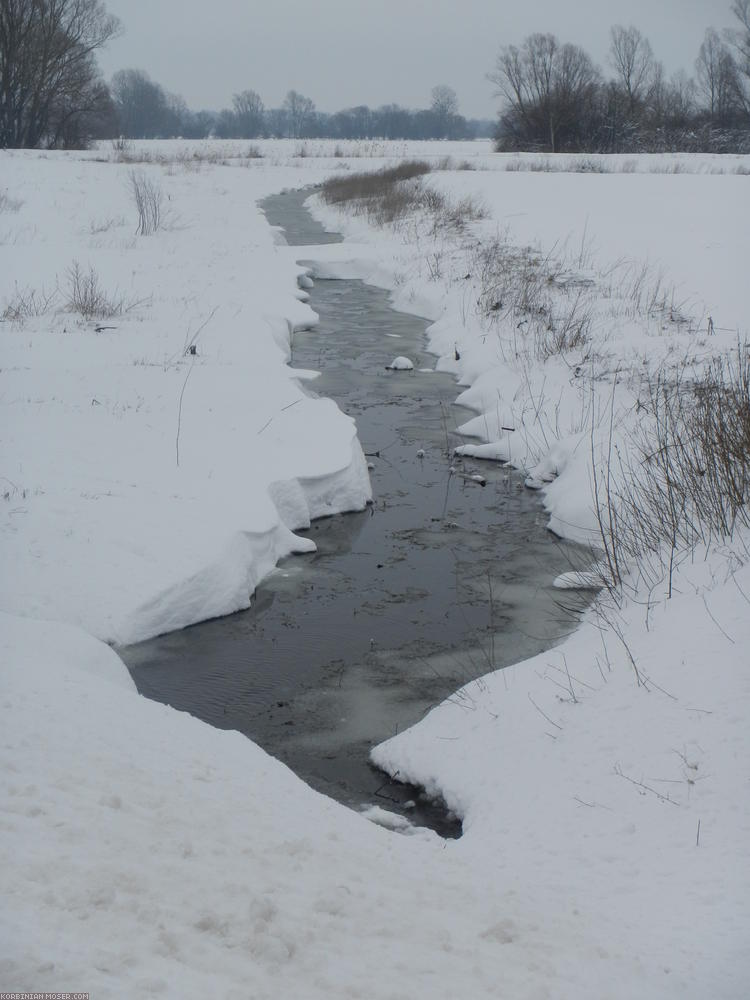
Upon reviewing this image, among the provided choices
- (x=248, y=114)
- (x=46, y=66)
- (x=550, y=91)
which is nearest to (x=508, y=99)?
(x=550, y=91)

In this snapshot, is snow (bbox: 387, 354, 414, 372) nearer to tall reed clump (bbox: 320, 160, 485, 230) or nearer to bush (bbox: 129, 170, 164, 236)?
tall reed clump (bbox: 320, 160, 485, 230)

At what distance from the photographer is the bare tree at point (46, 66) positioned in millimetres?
25250

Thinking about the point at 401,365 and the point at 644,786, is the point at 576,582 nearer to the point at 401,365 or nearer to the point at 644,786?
the point at 644,786

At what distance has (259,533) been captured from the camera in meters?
5.55

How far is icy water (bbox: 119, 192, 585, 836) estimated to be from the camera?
4094mm

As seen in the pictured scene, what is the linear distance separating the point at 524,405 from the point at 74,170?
66.6ft

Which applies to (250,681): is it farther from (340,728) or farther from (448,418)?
(448,418)

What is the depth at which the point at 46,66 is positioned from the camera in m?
31.4

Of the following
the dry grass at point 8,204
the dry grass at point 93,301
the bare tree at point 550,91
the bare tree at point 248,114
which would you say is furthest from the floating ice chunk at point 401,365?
the bare tree at point 248,114

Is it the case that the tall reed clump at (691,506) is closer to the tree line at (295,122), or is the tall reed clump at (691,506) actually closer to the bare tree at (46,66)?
the bare tree at (46,66)

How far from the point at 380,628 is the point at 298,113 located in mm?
124528

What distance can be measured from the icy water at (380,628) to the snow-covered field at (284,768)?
200 millimetres

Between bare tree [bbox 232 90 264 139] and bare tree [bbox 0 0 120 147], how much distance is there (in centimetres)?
5899

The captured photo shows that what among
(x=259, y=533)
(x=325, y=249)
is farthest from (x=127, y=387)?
(x=325, y=249)
